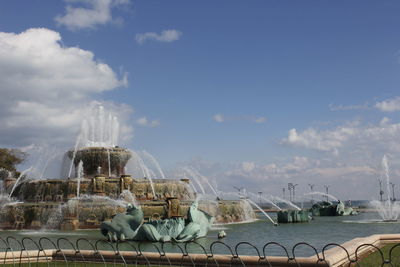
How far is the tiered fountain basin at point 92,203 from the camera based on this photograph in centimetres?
3197

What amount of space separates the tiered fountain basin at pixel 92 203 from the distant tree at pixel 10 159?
22.7m

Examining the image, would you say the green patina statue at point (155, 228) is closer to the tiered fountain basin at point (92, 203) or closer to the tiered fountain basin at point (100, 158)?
the tiered fountain basin at point (92, 203)

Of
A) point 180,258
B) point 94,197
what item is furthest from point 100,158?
point 180,258

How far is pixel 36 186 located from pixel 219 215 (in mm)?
15597

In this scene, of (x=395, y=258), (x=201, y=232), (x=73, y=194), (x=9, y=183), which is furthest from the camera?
(x=9, y=183)

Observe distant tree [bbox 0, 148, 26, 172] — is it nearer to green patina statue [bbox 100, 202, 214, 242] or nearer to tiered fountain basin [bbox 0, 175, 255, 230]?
tiered fountain basin [bbox 0, 175, 255, 230]

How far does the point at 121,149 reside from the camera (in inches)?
1861

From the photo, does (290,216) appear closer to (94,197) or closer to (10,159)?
(94,197)

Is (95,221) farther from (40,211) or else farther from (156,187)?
(156,187)

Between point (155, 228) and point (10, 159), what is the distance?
52.8 m

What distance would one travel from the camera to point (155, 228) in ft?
69.7

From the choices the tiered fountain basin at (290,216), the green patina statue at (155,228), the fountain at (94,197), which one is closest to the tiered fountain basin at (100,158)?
the fountain at (94,197)

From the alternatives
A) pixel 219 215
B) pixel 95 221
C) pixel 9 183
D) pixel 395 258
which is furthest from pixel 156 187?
pixel 395 258

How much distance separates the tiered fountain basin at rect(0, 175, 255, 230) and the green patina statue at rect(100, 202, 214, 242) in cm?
203
